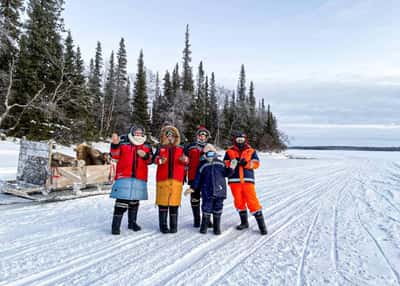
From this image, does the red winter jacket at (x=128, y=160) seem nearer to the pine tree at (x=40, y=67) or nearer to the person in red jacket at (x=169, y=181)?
the person in red jacket at (x=169, y=181)

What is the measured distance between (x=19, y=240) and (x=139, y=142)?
2261mm

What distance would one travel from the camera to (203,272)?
3.23m

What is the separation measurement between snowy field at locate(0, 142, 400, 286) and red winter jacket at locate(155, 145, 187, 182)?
953 mm

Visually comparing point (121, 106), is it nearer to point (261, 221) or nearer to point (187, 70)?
point (187, 70)

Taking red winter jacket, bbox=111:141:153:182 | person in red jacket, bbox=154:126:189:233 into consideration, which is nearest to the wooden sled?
red winter jacket, bbox=111:141:153:182

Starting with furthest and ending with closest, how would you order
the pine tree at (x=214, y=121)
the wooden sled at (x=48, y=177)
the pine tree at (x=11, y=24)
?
the pine tree at (x=214, y=121) < the pine tree at (x=11, y=24) < the wooden sled at (x=48, y=177)

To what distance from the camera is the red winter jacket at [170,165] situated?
15.3 feet

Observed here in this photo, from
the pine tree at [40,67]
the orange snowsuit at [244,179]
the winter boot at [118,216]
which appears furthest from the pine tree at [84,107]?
the orange snowsuit at [244,179]

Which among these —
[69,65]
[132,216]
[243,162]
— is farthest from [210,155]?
[69,65]

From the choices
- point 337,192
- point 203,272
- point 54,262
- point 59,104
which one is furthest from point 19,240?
point 59,104

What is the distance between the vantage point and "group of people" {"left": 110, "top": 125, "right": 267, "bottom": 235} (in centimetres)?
459

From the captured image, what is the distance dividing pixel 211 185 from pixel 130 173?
53.2 inches

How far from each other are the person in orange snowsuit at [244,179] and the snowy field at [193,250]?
35 centimetres

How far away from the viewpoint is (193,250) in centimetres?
392
